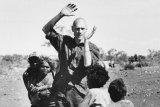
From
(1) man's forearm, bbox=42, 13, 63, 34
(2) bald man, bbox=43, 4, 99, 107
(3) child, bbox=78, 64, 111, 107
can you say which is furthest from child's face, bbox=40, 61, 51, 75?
(3) child, bbox=78, 64, 111, 107

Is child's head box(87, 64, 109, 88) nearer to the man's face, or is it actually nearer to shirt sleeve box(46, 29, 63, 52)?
the man's face

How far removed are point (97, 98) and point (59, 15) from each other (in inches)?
65.3

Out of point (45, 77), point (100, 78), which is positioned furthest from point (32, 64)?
point (100, 78)

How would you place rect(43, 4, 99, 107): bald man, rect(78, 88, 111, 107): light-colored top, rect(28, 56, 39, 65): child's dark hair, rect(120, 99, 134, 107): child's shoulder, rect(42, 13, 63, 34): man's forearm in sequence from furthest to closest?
rect(28, 56, 39, 65): child's dark hair < rect(42, 13, 63, 34): man's forearm < rect(43, 4, 99, 107): bald man < rect(78, 88, 111, 107): light-colored top < rect(120, 99, 134, 107): child's shoulder

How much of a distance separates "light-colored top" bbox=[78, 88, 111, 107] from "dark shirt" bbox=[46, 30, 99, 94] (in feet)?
3.82

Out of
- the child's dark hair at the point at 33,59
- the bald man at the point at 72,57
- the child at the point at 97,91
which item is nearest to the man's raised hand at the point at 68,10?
the bald man at the point at 72,57

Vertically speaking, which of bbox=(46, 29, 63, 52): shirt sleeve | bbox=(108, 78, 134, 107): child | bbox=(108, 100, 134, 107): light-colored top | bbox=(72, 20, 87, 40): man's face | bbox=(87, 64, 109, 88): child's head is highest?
bbox=(72, 20, 87, 40): man's face

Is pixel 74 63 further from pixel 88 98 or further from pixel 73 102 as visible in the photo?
pixel 88 98

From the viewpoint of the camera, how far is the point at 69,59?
5840 mm

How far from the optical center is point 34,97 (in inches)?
249

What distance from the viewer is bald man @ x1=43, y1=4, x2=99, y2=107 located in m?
5.73

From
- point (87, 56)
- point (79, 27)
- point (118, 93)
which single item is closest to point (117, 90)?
point (118, 93)

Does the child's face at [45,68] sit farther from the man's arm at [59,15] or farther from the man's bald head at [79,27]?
the man's bald head at [79,27]

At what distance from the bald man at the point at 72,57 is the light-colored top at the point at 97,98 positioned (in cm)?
104
